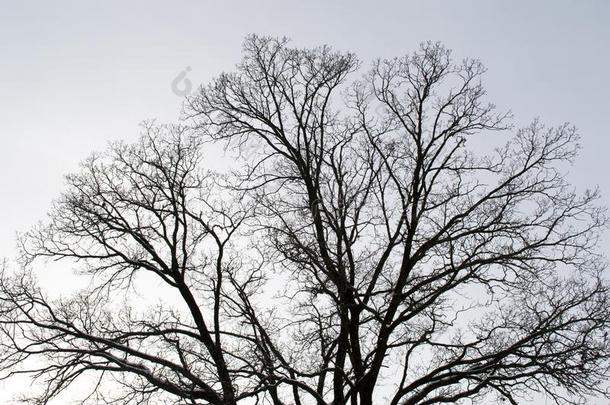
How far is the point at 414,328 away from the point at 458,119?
4.88 meters

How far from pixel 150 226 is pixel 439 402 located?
7.39 meters

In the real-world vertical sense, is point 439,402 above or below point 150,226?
below

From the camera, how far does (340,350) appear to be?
563 inches

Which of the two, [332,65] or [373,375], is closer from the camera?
[373,375]

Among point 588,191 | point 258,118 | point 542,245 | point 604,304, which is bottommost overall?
point 604,304

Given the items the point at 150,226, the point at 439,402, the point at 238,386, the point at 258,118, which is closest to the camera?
the point at 238,386

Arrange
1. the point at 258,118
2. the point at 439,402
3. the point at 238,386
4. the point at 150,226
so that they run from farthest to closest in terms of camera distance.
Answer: the point at 258,118
the point at 150,226
the point at 439,402
the point at 238,386

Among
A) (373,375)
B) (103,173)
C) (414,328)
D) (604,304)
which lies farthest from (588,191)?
(103,173)

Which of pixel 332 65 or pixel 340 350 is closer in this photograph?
pixel 340 350

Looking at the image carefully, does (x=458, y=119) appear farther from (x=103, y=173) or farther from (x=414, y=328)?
(x=103, y=173)

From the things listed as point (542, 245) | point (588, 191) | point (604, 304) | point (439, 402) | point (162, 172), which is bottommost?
point (439, 402)

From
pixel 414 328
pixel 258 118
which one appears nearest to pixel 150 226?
pixel 258 118

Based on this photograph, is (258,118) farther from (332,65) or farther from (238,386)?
(238,386)

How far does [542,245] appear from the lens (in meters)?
14.1
